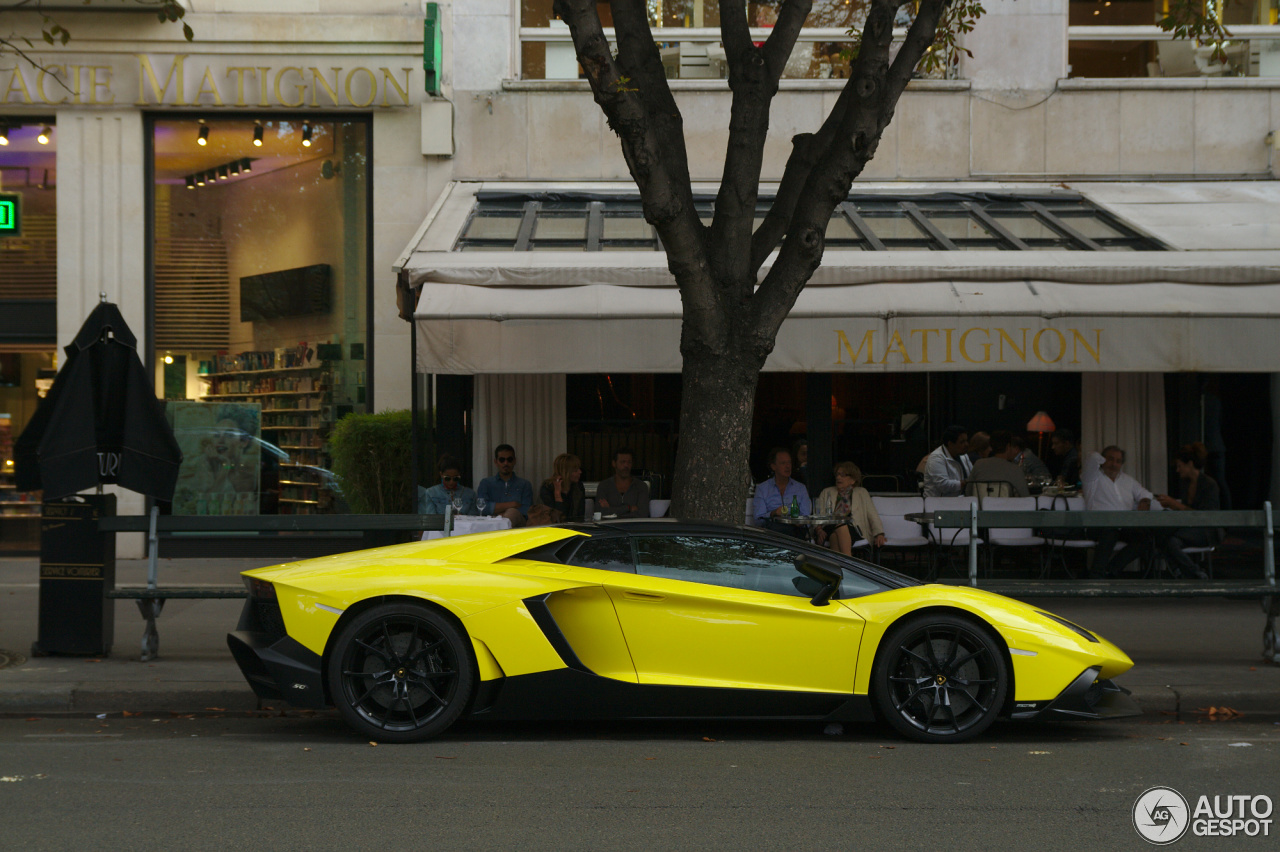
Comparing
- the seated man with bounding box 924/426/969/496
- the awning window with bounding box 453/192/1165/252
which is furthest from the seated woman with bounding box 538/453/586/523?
the seated man with bounding box 924/426/969/496

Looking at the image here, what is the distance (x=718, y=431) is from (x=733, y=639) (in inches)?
86.5

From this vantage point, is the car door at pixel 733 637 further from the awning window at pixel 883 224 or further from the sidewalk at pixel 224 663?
the awning window at pixel 883 224

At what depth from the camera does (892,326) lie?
33.9 ft

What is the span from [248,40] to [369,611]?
984 cm

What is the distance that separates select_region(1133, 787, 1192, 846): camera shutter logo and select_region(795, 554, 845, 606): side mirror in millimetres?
1722

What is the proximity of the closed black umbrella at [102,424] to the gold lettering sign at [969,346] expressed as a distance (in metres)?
5.51

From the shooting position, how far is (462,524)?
937 centimetres

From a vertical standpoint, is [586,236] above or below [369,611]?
above

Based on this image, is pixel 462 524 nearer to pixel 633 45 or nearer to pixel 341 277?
pixel 633 45

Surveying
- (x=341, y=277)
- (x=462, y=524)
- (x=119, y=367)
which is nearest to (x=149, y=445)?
(x=119, y=367)

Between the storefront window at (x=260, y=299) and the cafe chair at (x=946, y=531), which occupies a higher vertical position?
the storefront window at (x=260, y=299)

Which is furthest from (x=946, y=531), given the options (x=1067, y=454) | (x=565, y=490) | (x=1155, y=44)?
(x=1155, y=44)

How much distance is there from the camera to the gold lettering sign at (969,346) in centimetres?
1035

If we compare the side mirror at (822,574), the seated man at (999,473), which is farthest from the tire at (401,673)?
the seated man at (999,473)
